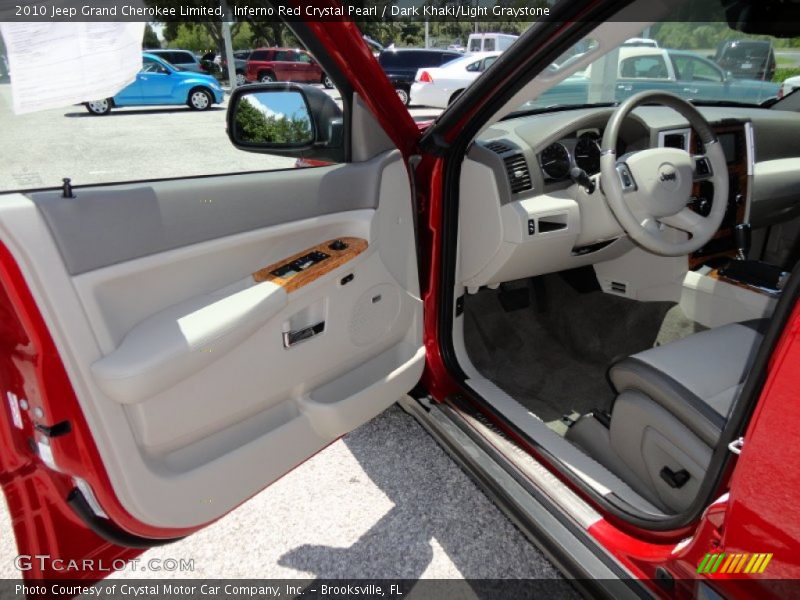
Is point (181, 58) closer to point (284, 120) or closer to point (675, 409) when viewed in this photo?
point (284, 120)

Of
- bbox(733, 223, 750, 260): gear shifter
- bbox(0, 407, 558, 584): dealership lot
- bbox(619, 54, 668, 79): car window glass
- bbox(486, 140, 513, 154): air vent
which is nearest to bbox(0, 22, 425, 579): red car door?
bbox(0, 407, 558, 584): dealership lot

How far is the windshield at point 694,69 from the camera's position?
2.16 meters

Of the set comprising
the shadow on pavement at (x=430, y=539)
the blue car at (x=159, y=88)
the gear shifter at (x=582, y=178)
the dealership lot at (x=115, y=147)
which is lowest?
the shadow on pavement at (x=430, y=539)

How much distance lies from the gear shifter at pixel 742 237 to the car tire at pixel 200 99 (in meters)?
2.49

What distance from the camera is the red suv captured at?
1489 mm

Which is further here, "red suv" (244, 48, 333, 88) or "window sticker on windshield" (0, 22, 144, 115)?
"red suv" (244, 48, 333, 88)

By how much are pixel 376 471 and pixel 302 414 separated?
718 millimetres

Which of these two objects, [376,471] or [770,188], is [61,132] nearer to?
[376,471]

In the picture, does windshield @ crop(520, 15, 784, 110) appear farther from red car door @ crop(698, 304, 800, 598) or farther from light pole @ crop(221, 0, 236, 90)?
red car door @ crop(698, 304, 800, 598)

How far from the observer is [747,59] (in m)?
2.85

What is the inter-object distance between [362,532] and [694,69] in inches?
122

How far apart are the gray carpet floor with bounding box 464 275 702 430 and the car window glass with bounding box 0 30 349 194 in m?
1.38

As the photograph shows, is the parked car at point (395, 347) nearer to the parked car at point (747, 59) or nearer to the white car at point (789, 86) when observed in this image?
the parked car at point (747, 59)

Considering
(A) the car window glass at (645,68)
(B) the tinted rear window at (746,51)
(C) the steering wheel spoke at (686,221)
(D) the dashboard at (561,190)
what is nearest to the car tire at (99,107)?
→ (D) the dashboard at (561,190)
